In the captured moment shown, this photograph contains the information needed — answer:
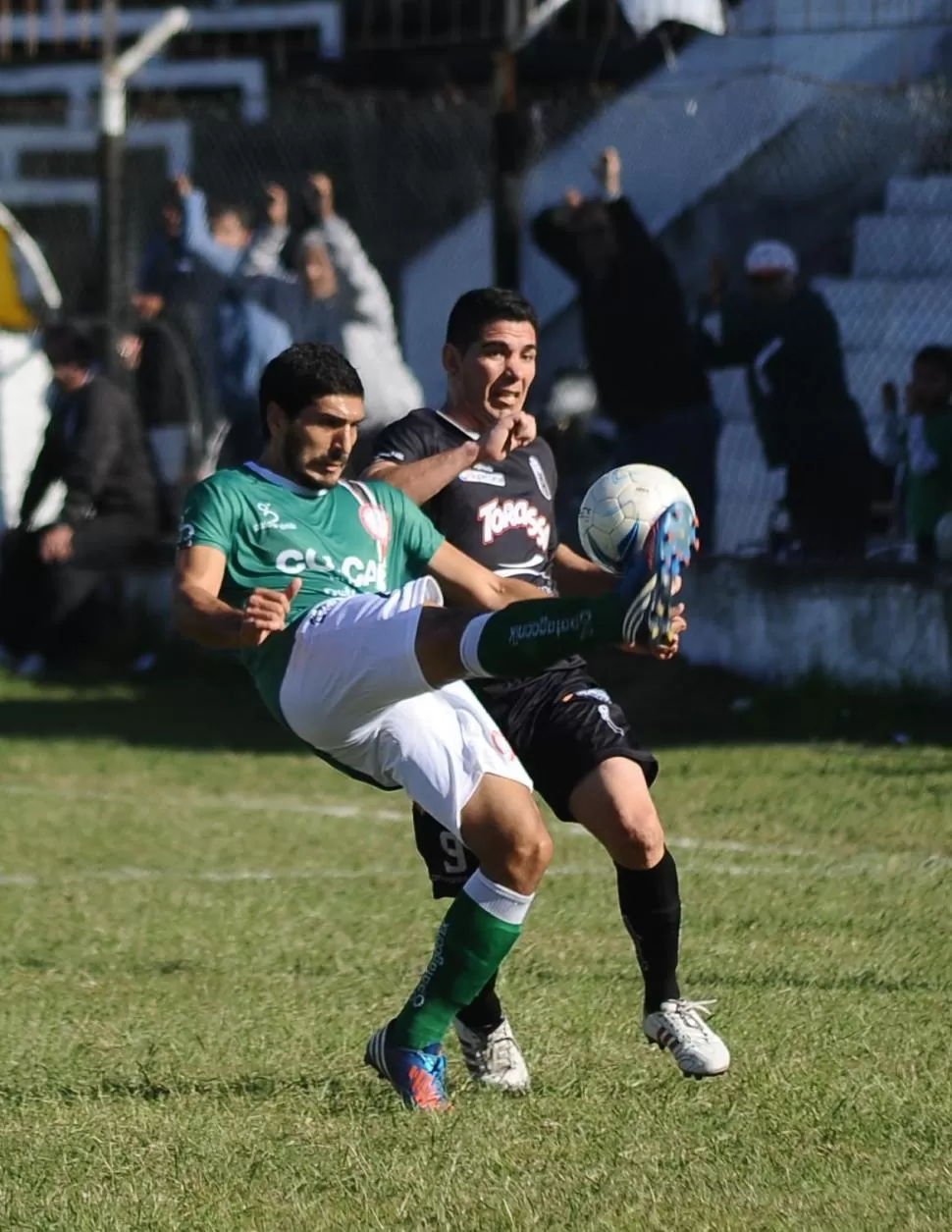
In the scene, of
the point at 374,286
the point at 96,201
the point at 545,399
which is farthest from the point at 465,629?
the point at 96,201

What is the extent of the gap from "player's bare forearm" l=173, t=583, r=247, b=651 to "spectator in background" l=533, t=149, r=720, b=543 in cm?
757

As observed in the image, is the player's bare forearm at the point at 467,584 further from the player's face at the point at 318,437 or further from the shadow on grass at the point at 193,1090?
the shadow on grass at the point at 193,1090

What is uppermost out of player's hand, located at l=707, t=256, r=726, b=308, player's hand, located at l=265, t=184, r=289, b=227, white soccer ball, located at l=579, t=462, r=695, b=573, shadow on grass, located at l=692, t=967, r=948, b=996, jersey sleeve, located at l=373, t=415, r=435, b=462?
player's hand, located at l=265, t=184, r=289, b=227

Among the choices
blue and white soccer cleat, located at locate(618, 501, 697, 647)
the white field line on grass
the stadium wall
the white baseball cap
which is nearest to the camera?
blue and white soccer cleat, located at locate(618, 501, 697, 647)

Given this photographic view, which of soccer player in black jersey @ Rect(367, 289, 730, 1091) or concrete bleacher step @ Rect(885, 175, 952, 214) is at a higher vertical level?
concrete bleacher step @ Rect(885, 175, 952, 214)

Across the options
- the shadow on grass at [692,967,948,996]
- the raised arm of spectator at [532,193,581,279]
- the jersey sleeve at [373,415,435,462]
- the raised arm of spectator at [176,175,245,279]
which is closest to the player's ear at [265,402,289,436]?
the jersey sleeve at [373,415,435,462]

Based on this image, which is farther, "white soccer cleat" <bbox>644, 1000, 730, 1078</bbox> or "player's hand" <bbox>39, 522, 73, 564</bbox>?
"player's hand" <bbox>39, 522, 73, 564</bbox>

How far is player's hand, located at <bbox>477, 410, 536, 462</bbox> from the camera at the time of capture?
594cm

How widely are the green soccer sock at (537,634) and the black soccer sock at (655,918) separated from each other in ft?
3.36

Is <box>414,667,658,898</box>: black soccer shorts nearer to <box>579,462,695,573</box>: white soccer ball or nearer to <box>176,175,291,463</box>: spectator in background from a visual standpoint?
<box>579,462,695,573</box>: white soccer ball

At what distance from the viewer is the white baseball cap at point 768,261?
1266cm

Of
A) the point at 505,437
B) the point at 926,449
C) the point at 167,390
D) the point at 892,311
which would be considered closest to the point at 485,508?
the point at 505,437

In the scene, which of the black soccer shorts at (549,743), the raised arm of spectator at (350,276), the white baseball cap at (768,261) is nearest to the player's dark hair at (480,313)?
the black soccer shorts at (549,743)

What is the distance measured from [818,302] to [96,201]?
21.2 ft
